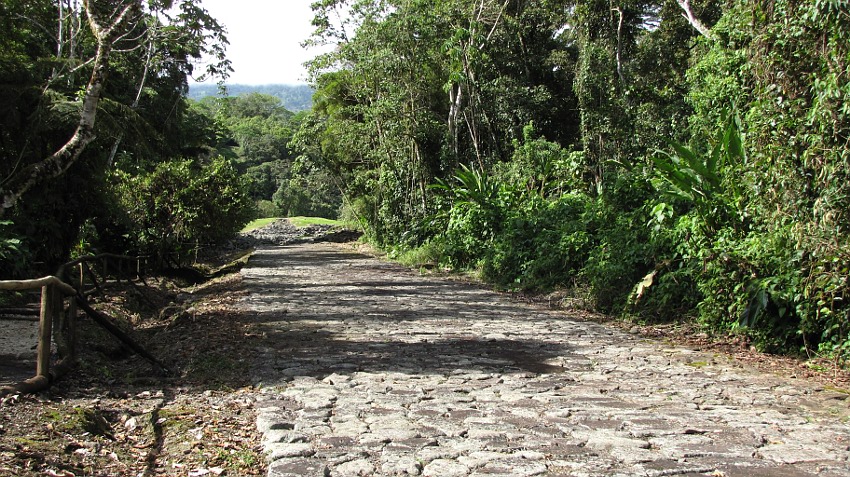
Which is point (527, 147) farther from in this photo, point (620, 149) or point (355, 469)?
point (355, 469)

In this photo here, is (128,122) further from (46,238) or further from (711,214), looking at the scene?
(711,214)

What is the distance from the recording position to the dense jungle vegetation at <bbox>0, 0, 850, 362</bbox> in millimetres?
6891

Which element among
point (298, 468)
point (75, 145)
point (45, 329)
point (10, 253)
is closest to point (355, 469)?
point (298, 468)

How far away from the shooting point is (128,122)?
12.2 meters

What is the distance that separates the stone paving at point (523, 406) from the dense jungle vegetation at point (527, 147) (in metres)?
1.30

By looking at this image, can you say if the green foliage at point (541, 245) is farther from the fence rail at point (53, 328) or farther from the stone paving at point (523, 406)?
the fence rail at point (53, 328)

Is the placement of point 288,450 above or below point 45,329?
below

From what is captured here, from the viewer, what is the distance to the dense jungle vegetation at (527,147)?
22.6 feet

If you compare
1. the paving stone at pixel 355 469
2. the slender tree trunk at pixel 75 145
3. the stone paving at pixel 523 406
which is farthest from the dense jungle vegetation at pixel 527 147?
the paving stone at pixel 355 469

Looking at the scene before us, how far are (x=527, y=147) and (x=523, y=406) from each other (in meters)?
13.7

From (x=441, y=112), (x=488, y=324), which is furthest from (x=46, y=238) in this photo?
(x=441, y=112)

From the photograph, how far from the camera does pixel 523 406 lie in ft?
17.5

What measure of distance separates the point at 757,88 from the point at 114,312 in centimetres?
950

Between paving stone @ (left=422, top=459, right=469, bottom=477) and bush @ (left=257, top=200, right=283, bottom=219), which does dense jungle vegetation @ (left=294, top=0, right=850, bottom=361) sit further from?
bush @ (left=257, top=200, right=283, bottom=219)
